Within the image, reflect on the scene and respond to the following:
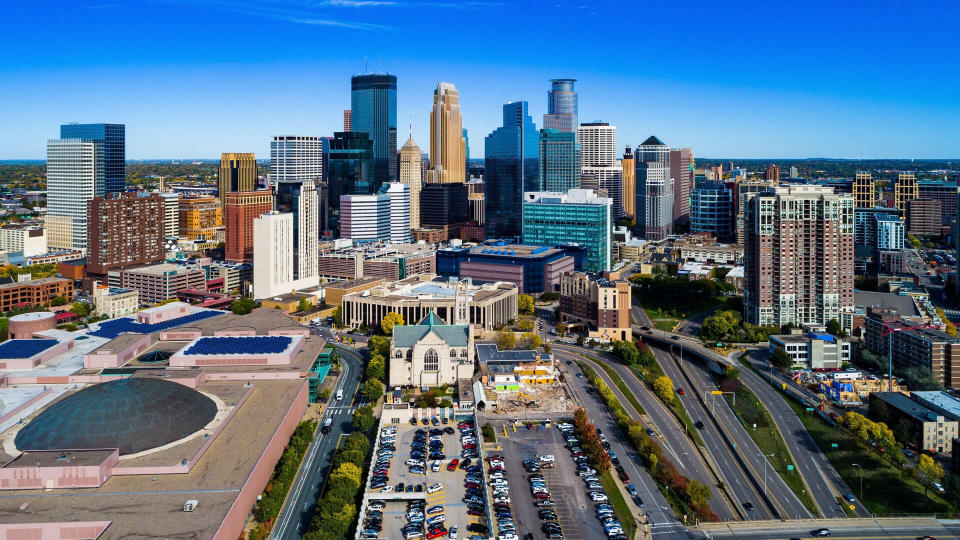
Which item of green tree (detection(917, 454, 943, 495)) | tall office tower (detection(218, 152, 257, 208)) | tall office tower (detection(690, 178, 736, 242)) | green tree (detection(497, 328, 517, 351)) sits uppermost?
tall office tower (detection(218, 152, 257, 208))

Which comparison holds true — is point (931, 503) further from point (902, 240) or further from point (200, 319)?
point (902, 240)

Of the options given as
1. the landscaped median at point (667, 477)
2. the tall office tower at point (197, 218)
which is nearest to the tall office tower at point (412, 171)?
the tall office tower at point (197, 218)

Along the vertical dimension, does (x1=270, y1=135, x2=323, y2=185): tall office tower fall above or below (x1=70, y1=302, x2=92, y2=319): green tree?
above

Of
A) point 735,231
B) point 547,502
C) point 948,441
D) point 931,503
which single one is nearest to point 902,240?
point 735,231

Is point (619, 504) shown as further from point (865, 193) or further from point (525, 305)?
point (865, 193)

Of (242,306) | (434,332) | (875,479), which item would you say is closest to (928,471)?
(875,479)

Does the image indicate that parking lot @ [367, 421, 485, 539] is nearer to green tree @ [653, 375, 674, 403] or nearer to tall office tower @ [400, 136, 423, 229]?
green tree @ [653, 375, 674, 403]

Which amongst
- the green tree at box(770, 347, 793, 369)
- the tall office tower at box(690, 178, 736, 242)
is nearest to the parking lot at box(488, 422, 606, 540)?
the green tree at box(770, 347, 793, 369)
